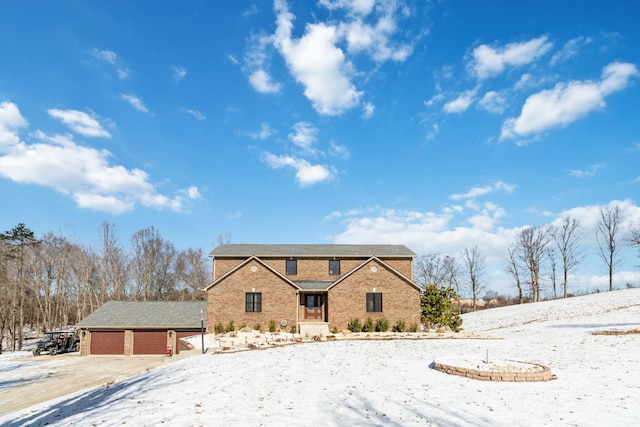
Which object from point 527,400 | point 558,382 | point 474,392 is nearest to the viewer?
point 527,400

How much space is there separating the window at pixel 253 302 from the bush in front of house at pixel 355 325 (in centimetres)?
697

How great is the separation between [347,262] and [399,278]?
513 centimetres

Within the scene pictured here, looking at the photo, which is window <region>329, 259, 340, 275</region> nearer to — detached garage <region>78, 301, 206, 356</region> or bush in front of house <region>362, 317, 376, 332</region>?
bush in front of house <region>362, 317, 376, 332</region>

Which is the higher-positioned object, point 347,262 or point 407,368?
point 347,262

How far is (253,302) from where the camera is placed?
30953mm

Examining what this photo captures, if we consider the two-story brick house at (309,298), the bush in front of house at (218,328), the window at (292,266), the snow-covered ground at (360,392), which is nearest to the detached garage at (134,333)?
the bush in front of house at (218,328)

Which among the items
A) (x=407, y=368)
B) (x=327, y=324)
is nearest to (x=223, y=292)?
(x=327, y=324)

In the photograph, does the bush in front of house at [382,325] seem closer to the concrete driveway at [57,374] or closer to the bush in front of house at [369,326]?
the bush in front of house at [369,326]

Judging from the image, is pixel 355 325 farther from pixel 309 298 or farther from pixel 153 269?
pixel 153 269

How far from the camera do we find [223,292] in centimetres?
3089

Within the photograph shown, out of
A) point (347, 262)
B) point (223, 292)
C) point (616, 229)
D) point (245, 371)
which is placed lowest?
point (245, 371)

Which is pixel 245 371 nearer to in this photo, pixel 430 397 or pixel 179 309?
pixel 430 397

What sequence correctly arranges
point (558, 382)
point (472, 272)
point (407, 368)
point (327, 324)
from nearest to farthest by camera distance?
point (558, 382) < point (407, 368) < point (327, 324) < point (472, 272)

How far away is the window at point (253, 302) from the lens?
3088cm
